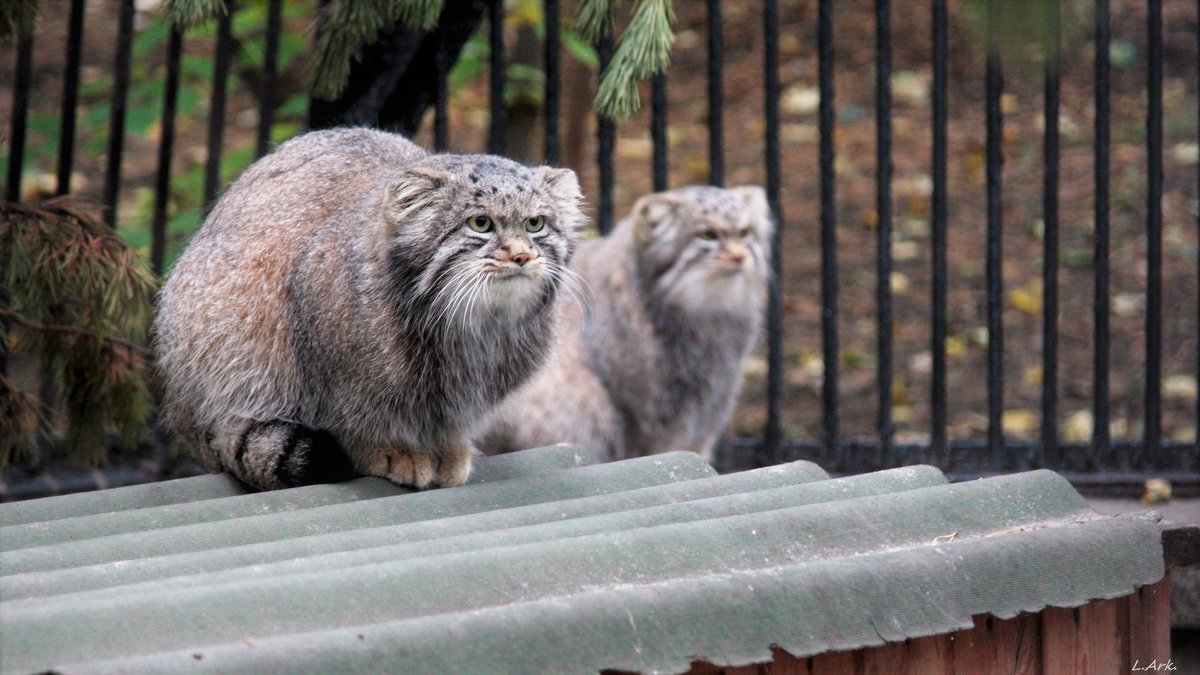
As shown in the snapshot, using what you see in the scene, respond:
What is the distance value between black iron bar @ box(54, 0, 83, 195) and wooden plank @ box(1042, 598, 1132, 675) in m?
3.43

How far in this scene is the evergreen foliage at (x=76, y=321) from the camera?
3.90 meters

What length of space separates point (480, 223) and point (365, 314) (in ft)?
1.20

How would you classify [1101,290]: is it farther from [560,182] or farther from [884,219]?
[560,182]

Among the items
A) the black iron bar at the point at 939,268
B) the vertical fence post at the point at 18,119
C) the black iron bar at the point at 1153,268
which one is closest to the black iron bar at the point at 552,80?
the black iron bar at the point at 939,268

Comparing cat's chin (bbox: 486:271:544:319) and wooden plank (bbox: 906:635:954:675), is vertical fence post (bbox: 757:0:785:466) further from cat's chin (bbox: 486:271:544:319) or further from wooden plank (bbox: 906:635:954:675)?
wooden plank (bbox: 906:635:954:675)

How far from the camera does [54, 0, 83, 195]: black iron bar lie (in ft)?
15.4

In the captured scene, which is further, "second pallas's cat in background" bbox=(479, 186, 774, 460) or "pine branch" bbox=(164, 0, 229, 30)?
"second pallas's cat in background" bbox=(479, 186, 774, 460)

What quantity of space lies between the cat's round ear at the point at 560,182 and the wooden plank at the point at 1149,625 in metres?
1.59

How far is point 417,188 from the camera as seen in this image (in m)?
3.35

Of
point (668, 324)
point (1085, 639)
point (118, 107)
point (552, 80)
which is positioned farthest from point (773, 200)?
point (1085, 639)

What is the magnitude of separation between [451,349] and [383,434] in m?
0.27

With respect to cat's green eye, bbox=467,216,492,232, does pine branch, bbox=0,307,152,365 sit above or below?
below

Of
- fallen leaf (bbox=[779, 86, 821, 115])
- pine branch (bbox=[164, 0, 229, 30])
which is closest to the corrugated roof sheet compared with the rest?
pine branch (bbox=[164, 0, 229, 30])

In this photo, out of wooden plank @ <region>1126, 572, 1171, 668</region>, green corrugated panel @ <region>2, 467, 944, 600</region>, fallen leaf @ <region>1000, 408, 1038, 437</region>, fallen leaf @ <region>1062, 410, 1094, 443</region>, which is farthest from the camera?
fallen leaf @ <region>1000, 408, 1038, 437</region>
